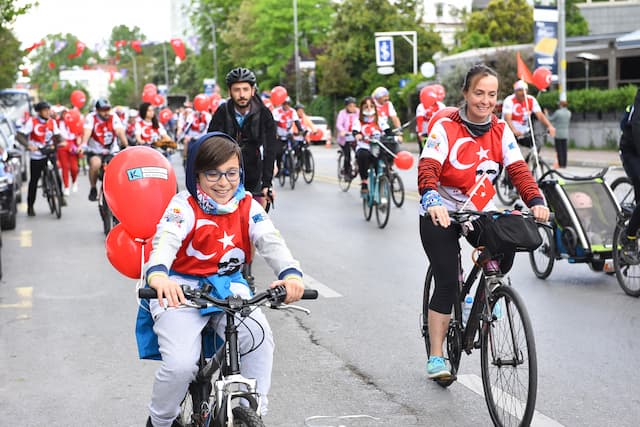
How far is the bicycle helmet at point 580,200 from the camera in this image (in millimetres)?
9148

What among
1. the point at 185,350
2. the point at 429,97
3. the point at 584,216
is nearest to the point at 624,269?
the point at 584,216

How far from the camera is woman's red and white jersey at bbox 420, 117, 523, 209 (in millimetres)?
5496

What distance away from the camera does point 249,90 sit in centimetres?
849

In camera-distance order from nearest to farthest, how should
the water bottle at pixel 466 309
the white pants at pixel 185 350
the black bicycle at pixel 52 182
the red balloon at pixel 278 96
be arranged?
the white pants at pixel 185 350
the water bottle at pixel 466 309
the black bicycle at pixel 52 182
the red balloon at pixel 278 96

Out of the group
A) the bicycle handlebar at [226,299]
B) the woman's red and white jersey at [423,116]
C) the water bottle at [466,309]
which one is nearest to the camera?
the bicycle handlebar at [226,299]

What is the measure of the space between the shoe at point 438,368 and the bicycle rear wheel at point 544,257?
363cm

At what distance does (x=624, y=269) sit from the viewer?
8.70 meters

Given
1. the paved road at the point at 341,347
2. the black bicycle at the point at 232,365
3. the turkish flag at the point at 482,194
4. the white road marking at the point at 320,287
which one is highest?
the turkish flag at the point at 482,194

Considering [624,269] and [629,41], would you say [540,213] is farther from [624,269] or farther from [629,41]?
[629,41]

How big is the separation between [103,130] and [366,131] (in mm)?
3923

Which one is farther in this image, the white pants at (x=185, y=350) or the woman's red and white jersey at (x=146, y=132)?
the woman's red and white jersey at (x=146, y=132)

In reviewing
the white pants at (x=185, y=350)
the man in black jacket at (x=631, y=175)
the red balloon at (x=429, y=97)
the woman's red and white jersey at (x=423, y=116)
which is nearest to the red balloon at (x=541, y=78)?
the woman's red and white jersey at (x=423, y=116)

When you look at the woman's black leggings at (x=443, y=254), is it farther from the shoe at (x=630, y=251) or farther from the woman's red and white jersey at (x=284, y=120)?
the woman's red and white jersey at (x=284, y=120)

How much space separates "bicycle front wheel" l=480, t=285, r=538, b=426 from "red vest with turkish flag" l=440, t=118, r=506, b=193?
78 centimetres
